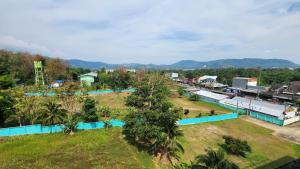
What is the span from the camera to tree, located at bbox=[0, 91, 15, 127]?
93.4ft

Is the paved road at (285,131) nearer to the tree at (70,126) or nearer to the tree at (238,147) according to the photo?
the tree at (238,147)

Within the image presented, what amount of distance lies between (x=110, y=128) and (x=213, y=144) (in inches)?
619

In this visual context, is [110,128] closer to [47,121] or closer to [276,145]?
[47,121]

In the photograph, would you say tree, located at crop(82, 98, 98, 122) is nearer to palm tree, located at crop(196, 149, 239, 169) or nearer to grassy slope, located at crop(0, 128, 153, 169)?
grassy slope, located at crop(0, 128, 153, 169)

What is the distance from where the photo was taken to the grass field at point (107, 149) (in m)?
21.8

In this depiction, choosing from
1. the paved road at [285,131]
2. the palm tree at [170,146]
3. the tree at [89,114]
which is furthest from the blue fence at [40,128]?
the paved road at [285,131]

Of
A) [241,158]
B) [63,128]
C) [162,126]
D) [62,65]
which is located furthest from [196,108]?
[62,65]

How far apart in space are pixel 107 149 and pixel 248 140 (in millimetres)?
21757

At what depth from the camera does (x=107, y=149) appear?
25.4 metres

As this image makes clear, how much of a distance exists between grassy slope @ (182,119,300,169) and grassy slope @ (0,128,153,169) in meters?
7.62

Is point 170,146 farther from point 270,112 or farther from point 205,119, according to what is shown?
point 270,112

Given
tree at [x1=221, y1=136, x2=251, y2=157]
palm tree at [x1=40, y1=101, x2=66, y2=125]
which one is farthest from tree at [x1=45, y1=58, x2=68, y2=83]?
tree at [x1=221, y1=136, x2=251, y2=157]

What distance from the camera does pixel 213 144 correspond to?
30.5 meters

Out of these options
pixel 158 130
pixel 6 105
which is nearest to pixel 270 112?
pixel 158 130
